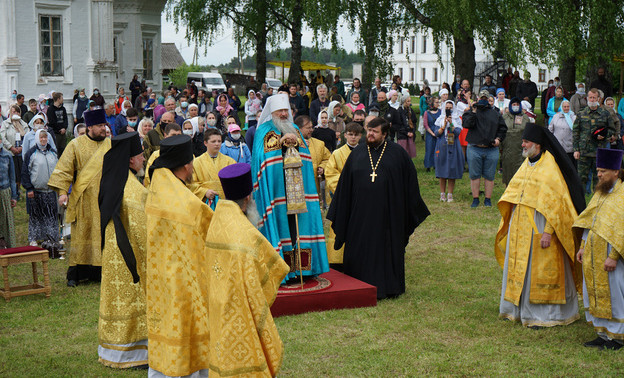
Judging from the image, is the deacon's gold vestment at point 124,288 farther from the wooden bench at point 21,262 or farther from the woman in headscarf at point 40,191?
the woman in headscarf at point 40,191

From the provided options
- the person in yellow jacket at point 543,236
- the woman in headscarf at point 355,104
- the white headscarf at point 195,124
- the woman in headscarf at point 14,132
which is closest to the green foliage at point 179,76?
the woman in headscarf at point 355,104

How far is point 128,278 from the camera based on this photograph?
6.42 meters

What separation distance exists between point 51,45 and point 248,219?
22.7 meters

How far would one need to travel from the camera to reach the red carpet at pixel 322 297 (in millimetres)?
8062

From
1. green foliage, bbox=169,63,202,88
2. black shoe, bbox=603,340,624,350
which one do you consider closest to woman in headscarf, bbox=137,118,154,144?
black shoe, bbox=603,340,624,350

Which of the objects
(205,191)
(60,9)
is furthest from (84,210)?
(60,9)

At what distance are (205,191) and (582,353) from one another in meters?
4.08

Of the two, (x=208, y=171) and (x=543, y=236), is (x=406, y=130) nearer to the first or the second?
(x=208, y=171)

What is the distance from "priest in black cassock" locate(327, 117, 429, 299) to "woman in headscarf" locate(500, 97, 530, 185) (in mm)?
6980

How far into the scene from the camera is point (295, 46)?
32.6 m

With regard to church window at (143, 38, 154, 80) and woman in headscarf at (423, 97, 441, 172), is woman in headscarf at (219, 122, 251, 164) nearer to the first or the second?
woman in headscarf at (423, 97, 441, 172)

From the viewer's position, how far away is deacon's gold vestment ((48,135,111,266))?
9211 millimetres

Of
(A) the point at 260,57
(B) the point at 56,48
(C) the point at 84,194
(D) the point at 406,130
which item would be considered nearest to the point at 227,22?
(A) the point at 260,57

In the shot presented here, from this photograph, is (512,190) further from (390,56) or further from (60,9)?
(60,9)
